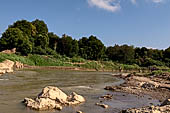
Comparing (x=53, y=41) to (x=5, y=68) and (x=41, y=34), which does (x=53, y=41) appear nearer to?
(x=41, y=34)

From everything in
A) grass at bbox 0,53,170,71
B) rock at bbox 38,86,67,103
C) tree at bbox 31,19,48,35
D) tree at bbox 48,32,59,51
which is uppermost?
tree at bbox 31,19,48,35

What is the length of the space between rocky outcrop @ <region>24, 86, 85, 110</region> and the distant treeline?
37.9 metres

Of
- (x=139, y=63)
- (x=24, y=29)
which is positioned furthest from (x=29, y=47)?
(x=139, y=63)

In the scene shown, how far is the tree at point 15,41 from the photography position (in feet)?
152

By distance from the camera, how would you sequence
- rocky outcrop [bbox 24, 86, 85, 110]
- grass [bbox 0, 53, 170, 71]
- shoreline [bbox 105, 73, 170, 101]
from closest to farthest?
1. rocky outcrop [bbox 24, 86, 85, 110]
2. shoreline [bbox 105, 73, 170, 101]
3. grass [bbox 0, 53, 170, 71]

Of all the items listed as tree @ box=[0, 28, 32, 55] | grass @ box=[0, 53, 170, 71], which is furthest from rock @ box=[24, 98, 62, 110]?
tree @ box=[0, 28, 32, 55]

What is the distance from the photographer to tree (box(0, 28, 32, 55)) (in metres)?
46.2

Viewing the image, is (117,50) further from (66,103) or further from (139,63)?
(66,103)

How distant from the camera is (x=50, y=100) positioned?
9.25m

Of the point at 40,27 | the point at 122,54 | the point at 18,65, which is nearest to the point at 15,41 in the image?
the point at 18,65

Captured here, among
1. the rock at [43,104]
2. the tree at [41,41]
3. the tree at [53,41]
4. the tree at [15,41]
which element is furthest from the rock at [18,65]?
the tree at [53,41]

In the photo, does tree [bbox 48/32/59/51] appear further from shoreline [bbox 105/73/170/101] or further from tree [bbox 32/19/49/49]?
shoreline [bbox 105/73/170/101]

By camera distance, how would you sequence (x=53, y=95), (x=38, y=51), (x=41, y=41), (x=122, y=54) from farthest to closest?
(x=122, y=54) < (x=41, y=41) < (x=38, y=51) < (x=53, y=95)

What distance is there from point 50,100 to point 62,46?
58.3 metres
